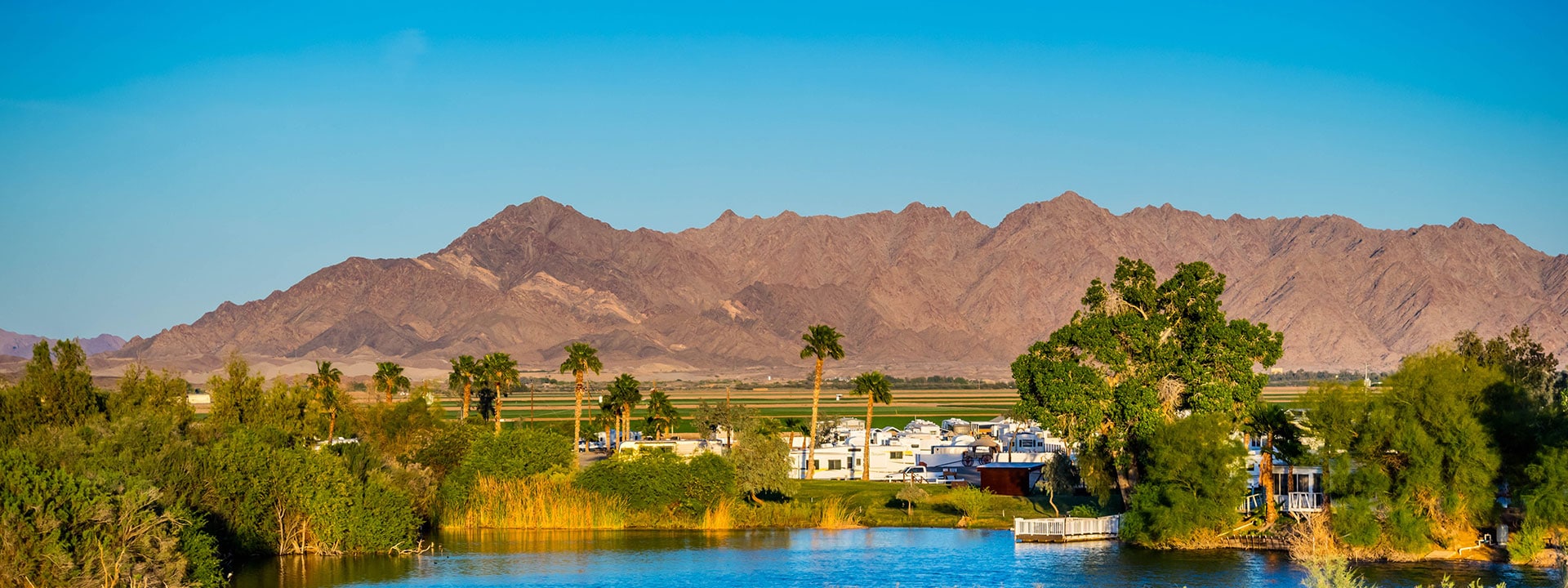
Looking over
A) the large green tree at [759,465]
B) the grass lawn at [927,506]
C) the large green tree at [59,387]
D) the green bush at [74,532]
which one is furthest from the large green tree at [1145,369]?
the large green tree at [59,387]

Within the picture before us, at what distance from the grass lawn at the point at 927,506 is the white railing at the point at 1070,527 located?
14.9 feet

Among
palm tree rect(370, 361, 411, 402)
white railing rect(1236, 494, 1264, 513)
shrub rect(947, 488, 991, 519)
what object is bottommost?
shrub rect(947, 488, 991, 519)

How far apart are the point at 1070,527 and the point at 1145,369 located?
7.29 meters

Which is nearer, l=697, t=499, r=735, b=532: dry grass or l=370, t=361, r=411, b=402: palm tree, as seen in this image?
l=697, t=499, r=735, b=532: dry grass

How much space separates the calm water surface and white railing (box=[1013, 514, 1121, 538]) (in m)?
0.89

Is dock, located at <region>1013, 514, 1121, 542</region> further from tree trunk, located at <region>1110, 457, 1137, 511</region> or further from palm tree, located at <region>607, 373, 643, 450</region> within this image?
palm tree, located at <region>607, 373, 643, 450</region>

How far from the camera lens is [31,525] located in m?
38.3

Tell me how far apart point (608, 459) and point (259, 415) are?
Result: 16753 mm

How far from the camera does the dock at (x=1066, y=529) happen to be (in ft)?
199

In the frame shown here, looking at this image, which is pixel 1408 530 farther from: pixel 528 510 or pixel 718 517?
pixel 528 510

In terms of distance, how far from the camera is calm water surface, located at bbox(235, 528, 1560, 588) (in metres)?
49.2

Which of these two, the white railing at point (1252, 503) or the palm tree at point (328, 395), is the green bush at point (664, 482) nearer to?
the white railing at point (1252, 503)

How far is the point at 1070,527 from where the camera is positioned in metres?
61.2

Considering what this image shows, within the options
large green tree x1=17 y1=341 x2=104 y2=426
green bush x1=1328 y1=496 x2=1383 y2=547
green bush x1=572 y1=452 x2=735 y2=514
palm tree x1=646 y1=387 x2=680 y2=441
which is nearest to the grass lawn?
green bush x1=572 y1=452 x2=735 y2=514
